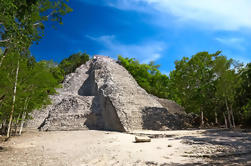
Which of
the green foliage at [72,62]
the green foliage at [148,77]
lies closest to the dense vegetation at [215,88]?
the green foliage at [148,77]

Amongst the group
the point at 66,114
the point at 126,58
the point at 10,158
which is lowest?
the point at 10,158

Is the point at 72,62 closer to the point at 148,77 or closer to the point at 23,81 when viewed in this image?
the point at 148,77

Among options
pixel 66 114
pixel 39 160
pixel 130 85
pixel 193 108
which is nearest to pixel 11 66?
pixel 39 160

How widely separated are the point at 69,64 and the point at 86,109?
27.1 metres

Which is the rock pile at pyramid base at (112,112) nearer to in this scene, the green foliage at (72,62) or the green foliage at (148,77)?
the green foliage at (148,77)

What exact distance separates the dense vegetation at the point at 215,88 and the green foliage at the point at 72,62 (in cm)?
2937

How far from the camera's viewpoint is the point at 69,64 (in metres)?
Answer: 44.1

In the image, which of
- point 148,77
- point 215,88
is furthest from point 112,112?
point 148,77

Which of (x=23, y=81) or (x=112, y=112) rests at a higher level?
(x=23, y=81)

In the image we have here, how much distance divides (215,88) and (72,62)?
119 ft

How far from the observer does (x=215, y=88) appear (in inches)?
738

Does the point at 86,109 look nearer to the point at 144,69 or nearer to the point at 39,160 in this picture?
the point at 39,160

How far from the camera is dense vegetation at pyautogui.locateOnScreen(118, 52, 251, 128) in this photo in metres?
16.2

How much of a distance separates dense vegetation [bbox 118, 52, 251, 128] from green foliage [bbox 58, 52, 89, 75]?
29.4m
